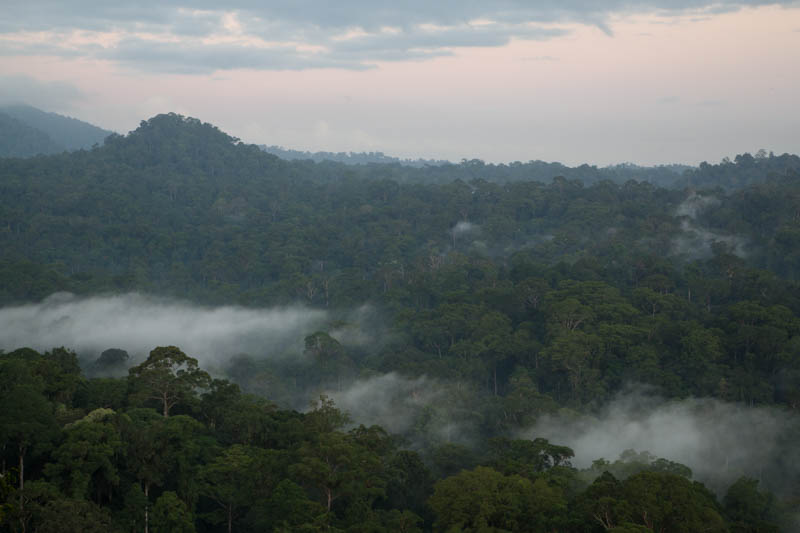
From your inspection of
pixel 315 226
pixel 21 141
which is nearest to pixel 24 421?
pixel 315 226

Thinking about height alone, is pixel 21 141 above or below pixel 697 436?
above

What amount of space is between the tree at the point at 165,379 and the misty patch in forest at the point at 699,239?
139 ft

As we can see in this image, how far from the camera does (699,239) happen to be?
58344mm

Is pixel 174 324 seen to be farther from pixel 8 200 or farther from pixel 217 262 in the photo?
pixel 8 200

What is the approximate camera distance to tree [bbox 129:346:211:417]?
22.2 metres

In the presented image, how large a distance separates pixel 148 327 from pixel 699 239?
4329 cm

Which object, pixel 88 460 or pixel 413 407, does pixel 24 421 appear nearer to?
pixel 88 460

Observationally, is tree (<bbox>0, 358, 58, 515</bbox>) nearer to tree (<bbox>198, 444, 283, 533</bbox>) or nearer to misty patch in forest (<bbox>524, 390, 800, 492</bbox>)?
tree (<bbox>198, 444, 283, 533</bbox>)

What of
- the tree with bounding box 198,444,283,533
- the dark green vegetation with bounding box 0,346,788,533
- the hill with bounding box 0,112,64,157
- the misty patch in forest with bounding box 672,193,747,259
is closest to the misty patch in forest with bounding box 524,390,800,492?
the dark green vegetation with bounding box 0,346,788,533

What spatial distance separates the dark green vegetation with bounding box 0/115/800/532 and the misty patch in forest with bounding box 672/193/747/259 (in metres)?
0.22

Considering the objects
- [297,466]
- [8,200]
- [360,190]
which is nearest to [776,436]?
[297,466]

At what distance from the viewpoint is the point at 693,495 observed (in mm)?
16422

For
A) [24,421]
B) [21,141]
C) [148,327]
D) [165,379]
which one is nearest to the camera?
[24,421]

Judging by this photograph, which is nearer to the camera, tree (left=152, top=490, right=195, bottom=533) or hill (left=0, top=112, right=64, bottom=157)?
tree (left=152, top=490, right=195, bottom=533)
